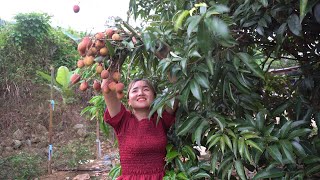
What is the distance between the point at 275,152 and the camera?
0.82 m

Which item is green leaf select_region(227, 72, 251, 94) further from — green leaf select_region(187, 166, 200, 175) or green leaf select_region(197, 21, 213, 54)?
green leaf select_region(187, 166, 200, 175)

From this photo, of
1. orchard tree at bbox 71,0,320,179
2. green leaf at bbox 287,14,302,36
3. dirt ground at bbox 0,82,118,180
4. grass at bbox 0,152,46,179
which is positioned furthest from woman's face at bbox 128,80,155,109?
dirt ground at bbox 0,82,118,180

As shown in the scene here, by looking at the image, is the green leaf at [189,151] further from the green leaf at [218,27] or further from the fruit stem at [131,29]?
the green leaf at [218,27]

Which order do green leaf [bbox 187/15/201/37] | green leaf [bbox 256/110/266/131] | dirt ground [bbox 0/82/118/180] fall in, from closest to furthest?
green leaf [bbox 187/15/201/37]
green leaf [bbox 256/110/266/131]
dirt ground [bbox 0/82/118/180]

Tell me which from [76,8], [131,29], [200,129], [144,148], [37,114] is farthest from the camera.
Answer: [37,114]

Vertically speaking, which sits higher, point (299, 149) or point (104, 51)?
point (104, 51)

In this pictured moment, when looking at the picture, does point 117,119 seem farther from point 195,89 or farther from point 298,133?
point 298,133

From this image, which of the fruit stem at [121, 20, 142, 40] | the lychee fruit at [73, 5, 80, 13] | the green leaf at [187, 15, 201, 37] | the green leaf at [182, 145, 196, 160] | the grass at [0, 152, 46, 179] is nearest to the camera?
the green leaf at [187, 15, 201, 37]

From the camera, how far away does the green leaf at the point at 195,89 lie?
0.84 m

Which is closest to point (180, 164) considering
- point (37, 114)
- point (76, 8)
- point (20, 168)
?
point (76, 8)

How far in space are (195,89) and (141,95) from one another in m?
0.47

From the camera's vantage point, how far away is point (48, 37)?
5.54 meters

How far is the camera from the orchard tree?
83 centimetres

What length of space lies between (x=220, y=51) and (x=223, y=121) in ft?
0.62
